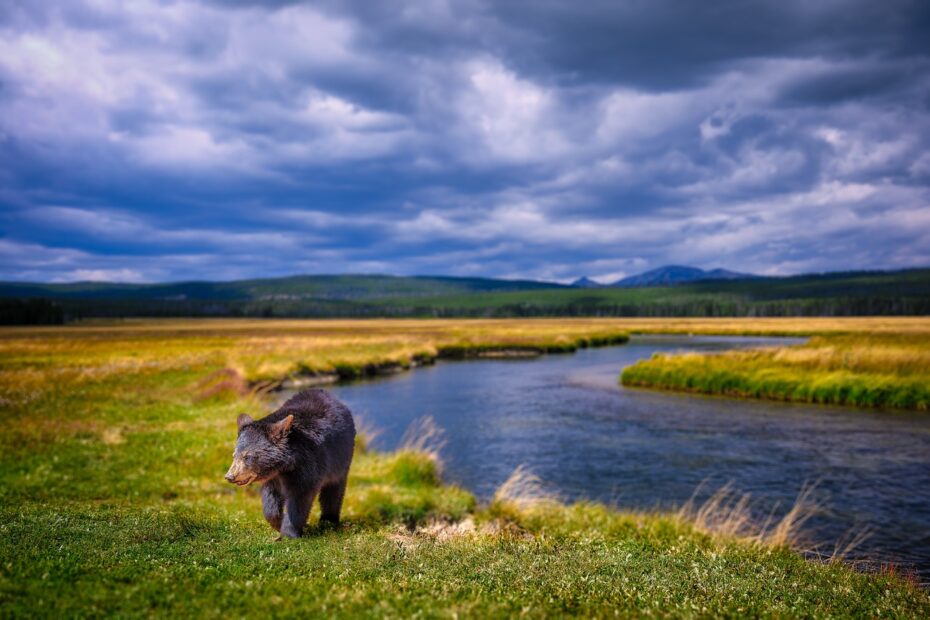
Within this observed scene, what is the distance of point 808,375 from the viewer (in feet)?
119

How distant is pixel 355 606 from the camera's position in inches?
220

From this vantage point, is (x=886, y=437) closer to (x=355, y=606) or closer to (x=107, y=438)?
(x=355, y=606)

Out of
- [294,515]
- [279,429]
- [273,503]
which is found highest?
[279,429]

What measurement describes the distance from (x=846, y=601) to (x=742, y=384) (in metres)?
34.0

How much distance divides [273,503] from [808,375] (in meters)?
36.2

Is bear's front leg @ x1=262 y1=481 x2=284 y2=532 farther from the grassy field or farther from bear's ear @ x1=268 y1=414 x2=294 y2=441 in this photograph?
bear's ear @ x1=268 y1=414 x2=294 y2=441

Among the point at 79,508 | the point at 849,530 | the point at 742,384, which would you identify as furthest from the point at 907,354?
the point at 79,508

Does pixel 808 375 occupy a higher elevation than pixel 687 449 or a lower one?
higher

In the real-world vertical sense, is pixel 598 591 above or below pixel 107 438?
above

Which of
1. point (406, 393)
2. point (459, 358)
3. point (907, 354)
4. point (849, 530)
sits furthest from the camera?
point (459, 358)

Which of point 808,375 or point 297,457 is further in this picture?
point 808,375

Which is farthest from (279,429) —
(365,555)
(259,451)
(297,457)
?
(365,555)

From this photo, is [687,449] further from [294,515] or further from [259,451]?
Result: [259,451]

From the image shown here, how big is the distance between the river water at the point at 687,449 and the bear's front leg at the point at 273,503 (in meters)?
10.6
